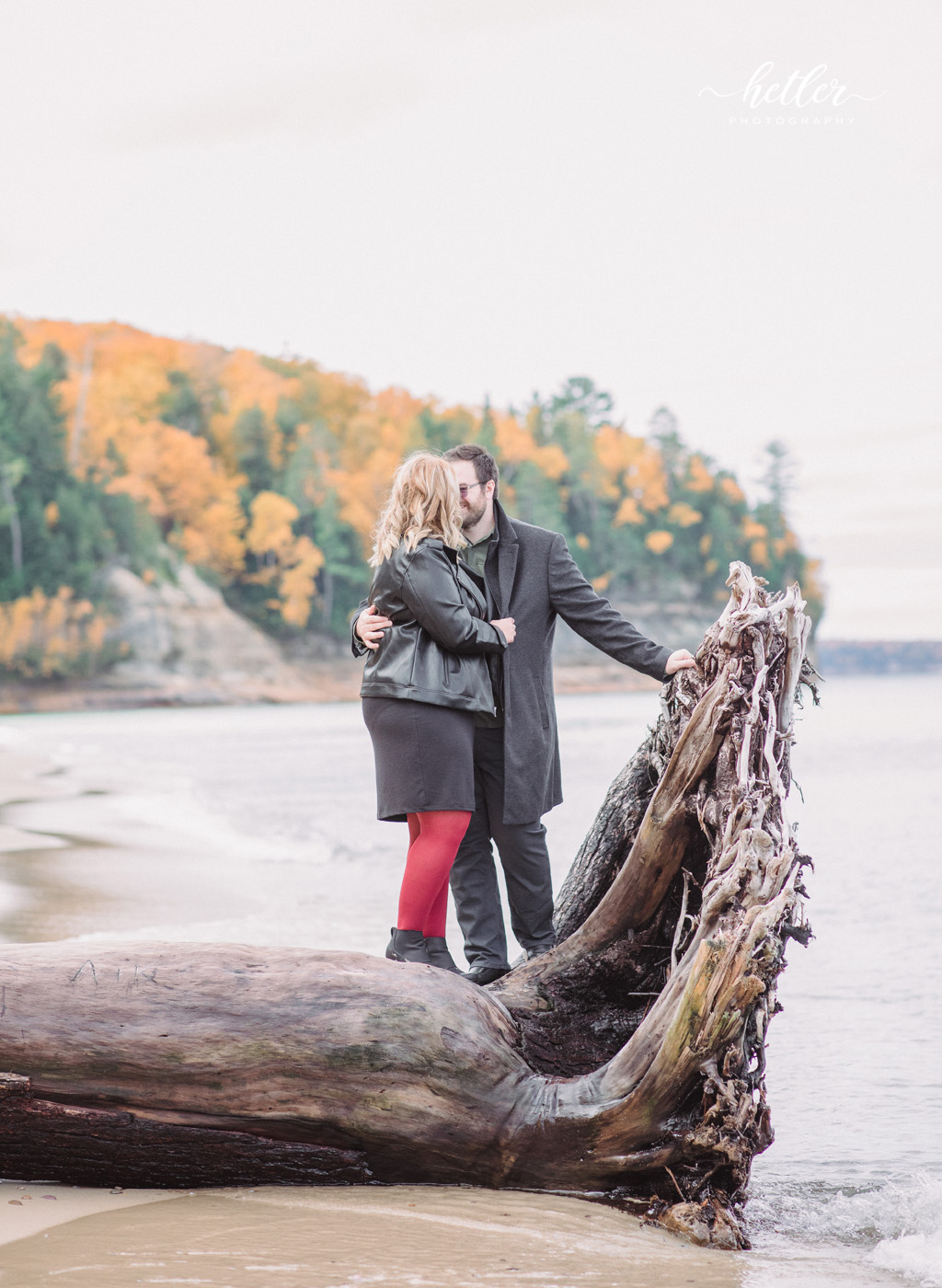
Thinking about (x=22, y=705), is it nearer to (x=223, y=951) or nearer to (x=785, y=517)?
(x=223, y=951)

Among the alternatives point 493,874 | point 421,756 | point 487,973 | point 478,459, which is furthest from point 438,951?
point 478,459

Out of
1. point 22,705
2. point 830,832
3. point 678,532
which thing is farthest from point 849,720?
point 678,532

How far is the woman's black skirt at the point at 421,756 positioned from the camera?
3.69 metres

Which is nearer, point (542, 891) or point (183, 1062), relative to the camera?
point (183, 1062)

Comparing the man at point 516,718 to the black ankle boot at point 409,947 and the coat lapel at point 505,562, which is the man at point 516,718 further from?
the black ankle boot at point 409,947

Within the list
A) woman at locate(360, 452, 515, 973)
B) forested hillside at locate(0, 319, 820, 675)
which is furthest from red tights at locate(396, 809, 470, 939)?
forested hillside at locate(0, 319, 820, 675)

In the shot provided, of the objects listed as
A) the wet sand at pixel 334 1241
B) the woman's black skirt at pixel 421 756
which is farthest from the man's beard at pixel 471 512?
the wet sand at pixel 334 1241

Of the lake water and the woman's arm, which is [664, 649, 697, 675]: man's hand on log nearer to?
the woman's arm

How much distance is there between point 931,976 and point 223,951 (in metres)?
4.52

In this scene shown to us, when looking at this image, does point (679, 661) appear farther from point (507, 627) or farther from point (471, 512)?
point (471, 512)

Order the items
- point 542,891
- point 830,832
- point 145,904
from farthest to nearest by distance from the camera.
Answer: point 830,832, point 145,904, point 542,891

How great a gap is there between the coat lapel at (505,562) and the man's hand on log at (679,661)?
0.61 metres

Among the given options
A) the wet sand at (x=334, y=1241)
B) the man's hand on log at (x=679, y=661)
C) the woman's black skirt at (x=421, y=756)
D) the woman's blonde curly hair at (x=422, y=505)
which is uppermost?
the woman's blonde curly hair at (x=422, y=505)

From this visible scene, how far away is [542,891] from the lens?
4.21 meters
